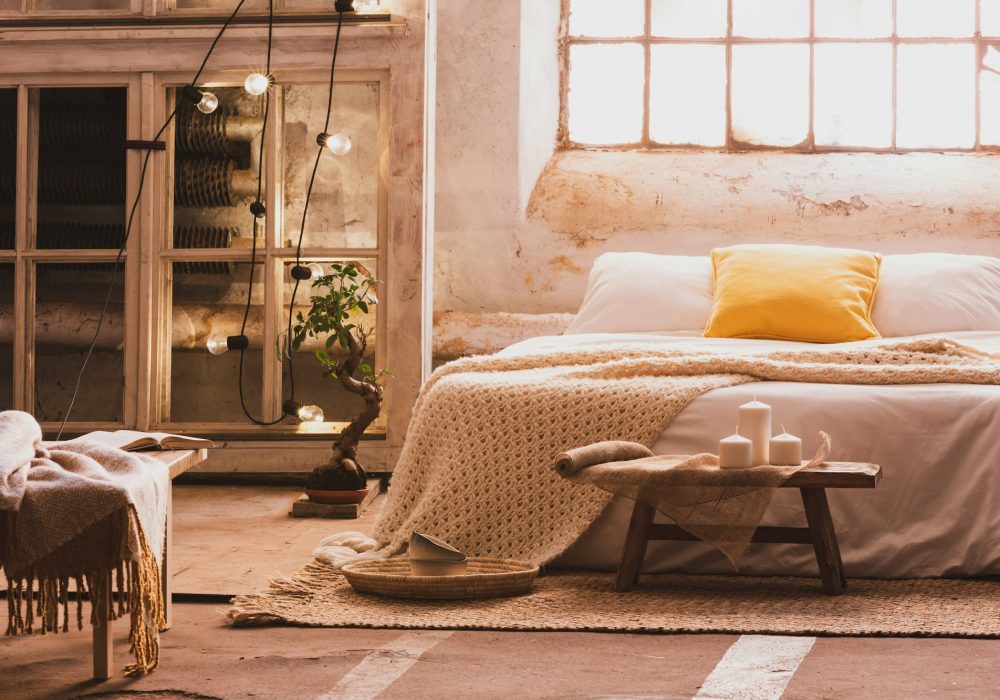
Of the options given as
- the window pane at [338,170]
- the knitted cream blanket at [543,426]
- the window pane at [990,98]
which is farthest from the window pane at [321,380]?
the window pane at [990,98]

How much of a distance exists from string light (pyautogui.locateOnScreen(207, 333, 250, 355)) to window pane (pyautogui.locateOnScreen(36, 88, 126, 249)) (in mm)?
576

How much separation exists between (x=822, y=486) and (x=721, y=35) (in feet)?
11.0

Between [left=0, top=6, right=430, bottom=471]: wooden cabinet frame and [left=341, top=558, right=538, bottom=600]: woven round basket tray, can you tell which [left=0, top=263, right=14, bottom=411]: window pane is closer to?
[left=0, top=6, right=430, bottom=471]: wooden cabinet frame

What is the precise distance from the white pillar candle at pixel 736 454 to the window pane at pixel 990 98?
333cm

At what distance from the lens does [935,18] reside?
547cm

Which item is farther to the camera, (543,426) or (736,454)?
Answer: (543,426)

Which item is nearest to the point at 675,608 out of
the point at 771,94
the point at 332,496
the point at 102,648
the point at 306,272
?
the point at 102,648

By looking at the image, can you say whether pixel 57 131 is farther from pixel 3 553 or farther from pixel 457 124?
pixel 3 553

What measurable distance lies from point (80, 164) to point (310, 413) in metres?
1.29

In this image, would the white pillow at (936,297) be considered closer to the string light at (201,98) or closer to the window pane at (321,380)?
the window pane at (321,380)

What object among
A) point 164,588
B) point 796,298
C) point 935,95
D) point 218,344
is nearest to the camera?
point 164,588

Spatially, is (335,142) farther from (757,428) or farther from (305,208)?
(757,428)

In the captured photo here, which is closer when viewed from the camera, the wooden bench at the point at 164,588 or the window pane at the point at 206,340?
the wooden bench at the point at 164,588

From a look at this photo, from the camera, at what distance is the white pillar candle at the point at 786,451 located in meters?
2.73
